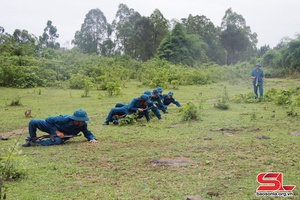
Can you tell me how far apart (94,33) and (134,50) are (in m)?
6.29

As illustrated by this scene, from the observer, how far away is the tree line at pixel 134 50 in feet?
86.6

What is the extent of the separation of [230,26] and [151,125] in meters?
47.0

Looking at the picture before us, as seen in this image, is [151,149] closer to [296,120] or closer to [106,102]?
[296,120]

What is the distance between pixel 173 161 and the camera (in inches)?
247

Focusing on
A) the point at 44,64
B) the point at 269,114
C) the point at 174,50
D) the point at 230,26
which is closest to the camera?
the point at 269,114

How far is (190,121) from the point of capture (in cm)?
1054

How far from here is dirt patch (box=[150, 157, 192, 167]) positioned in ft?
20.0

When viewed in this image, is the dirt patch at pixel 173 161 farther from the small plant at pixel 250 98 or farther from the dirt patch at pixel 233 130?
the small plant at pixel 250 98

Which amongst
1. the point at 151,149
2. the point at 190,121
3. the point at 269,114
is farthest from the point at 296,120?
the point at 151,149

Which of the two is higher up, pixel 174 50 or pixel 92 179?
pixel 174 50

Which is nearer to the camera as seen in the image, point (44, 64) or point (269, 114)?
point (269, 114)

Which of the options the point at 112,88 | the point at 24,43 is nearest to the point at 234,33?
the point at 24,43

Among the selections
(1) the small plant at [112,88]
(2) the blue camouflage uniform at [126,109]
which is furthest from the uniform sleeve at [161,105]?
(1) the small plant at [112,88]

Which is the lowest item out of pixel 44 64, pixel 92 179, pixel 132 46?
pixel 92 179
